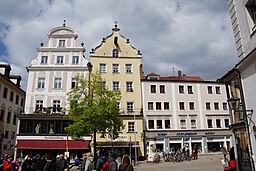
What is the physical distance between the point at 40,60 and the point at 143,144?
1900cm

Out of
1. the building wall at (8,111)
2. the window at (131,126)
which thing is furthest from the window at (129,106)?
the building wall at (8,111)

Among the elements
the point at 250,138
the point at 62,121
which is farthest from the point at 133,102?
the point at 250,138

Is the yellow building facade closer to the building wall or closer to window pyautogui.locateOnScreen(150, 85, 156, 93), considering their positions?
window pyautogui.locateOnScreen(150, 85, 156, 93)

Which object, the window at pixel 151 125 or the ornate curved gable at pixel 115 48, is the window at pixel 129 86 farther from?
the window at pixel 151 125

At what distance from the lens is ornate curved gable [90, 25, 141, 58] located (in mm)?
36031

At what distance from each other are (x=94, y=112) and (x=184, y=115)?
1902 cm

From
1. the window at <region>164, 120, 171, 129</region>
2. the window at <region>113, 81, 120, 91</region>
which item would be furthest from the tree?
the window at <region>164, 120, 171, 129</region>

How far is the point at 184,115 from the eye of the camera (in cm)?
3575

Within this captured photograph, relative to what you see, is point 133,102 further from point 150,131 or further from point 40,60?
point 40,60

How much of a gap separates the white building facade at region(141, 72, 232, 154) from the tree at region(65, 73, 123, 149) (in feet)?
39.2

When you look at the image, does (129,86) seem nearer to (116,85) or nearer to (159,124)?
(116,85)

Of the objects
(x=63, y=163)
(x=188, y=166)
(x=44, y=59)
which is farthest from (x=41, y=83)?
(x=63, y=163)

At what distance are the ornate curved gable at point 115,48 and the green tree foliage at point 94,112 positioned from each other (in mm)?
11986

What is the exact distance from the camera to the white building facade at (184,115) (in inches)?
1356
